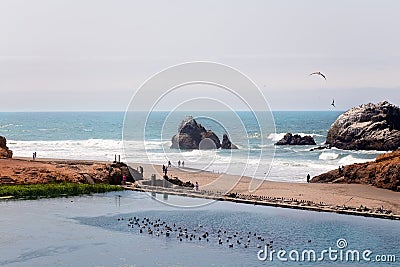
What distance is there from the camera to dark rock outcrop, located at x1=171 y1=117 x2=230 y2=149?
292 feet

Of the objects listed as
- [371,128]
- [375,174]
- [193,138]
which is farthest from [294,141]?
[375,174]

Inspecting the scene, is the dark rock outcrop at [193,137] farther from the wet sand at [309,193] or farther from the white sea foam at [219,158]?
the wet sand at [309,193]

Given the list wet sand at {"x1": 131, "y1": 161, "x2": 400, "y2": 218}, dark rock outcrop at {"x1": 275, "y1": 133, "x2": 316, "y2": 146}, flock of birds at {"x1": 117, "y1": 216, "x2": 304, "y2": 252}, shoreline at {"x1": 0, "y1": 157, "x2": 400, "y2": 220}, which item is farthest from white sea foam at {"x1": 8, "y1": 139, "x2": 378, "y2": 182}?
flock of birds at {"x1": 117, "y1": 216, "x2": 304, "y2": 252}

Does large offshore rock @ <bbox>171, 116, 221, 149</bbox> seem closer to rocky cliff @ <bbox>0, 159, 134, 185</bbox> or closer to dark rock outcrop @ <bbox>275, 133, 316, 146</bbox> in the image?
dark rock outcrop @ <bbox>275, 133, 316, 146</bbox>

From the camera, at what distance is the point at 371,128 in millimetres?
83875

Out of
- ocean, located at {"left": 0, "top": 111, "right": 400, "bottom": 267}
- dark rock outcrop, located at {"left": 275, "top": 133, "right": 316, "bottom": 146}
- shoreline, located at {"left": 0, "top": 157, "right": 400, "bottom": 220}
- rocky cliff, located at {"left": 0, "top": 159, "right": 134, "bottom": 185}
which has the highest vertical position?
dark rock outcrop, located at {"left": 275, "top": 133, "right": 316, "bottom": 146}

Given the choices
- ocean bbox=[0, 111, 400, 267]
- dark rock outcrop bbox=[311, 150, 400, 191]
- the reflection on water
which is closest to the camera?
ocean bbox=[0, 111, 400, 267]

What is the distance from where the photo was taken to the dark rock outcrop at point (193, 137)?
89.1 m

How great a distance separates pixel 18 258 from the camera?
2592 cm

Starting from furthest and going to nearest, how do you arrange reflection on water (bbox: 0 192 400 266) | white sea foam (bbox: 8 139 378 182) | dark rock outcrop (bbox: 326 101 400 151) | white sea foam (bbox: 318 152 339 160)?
dark rock outcrop (bbox: 326 101 400 151) < white sea foam (bbox: 318 152 339 160) < white sea foam (bbox: 8 139 378 182) < reflection on water (bbox: 0 192 400 266)

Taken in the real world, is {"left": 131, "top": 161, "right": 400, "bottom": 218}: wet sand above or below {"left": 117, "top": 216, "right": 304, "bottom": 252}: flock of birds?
above

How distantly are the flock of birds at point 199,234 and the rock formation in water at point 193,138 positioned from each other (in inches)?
2134

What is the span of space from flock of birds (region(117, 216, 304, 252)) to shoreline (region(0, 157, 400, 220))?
8540 millimetres

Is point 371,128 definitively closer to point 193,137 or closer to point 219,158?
point 219,158
